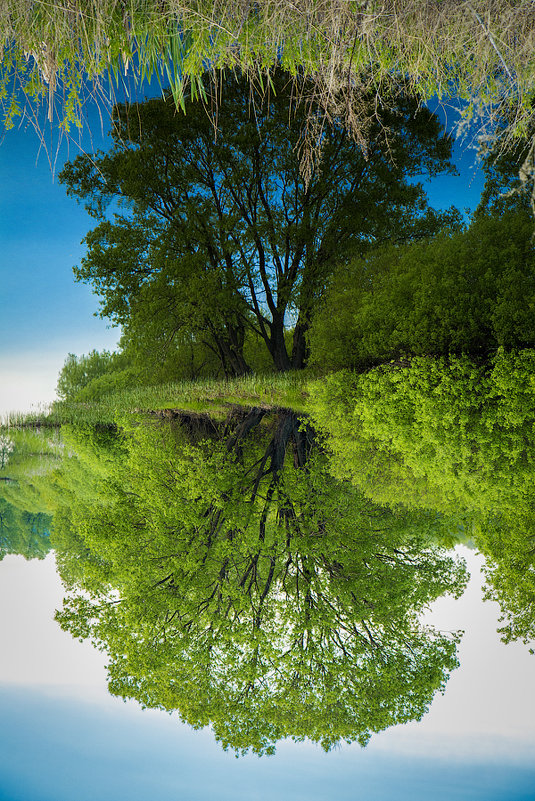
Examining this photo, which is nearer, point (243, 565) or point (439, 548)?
point (243, 565)

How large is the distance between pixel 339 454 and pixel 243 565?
171 inches

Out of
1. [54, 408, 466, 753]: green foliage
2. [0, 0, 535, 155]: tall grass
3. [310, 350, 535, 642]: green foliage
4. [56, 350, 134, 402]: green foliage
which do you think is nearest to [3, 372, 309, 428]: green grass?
[310, 350, 535, 642]: green foliage

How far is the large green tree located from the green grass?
3.01 m

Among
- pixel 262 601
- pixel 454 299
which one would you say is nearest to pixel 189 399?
pixel 262 601

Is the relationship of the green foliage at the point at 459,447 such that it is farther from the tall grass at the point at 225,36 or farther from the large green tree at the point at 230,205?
the large green tree at the point at 230,205

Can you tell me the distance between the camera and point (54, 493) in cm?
2775

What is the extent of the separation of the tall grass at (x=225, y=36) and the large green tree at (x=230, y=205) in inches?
540

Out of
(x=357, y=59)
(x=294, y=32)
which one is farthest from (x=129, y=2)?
(x=357, y=59)

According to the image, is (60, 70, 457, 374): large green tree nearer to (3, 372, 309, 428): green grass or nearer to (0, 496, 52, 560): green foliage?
(3, 372, 309, 428): green grass

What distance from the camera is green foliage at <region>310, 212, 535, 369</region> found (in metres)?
13.0

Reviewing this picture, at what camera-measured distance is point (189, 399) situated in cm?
2197

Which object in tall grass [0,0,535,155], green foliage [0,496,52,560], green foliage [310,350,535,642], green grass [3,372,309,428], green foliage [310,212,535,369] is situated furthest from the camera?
green foliage [0,496,52,560]

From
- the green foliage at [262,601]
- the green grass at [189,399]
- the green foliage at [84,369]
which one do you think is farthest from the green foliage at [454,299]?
the green foliage at [84,369]

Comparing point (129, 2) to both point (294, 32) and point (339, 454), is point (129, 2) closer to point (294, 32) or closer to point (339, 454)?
point (294, 32)
